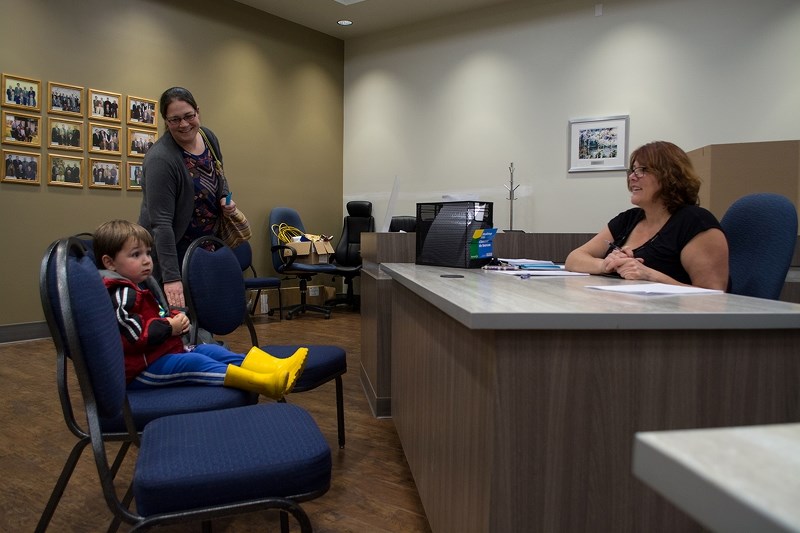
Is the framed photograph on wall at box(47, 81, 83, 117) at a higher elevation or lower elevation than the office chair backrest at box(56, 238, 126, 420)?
higher

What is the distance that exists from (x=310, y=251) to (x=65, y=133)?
94.5 inches

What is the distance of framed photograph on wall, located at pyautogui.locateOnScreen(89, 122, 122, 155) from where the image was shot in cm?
480

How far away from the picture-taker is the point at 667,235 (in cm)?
194

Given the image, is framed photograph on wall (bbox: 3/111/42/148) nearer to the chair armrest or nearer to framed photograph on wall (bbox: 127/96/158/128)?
framed photograph on wall (bbox: 127/96/158/128)

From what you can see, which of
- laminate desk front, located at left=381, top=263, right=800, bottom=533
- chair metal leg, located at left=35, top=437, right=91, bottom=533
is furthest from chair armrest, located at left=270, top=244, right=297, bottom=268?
laminate desk front, located at left=381, top=263, right=800, bottom=533

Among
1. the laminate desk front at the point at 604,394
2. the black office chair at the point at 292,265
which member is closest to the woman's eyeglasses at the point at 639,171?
the laminate desk front at the point at 604,394

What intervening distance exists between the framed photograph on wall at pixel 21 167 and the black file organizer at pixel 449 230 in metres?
3.74

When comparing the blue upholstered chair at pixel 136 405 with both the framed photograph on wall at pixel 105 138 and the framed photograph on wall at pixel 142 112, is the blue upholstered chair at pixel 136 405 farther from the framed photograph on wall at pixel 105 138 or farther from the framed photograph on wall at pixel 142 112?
the framed photograph on wall at pixel 142 112

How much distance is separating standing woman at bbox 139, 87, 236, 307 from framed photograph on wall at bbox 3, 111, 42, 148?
123 inches

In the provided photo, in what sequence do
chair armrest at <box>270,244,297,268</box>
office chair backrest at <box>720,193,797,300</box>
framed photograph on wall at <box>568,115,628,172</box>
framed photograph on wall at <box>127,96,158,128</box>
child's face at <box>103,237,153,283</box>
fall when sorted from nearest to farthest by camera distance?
1. child's face at <box>103,237,153,283</box>
2. office chair backrest at <box>720,193,797,300</box>
3. framed photograph on wall at <box>127,96,158,128</box>
4. framed photograph on wall at <box>568,115,628,172</box>
5. chair armrest at <box>270,244,297,268</box>

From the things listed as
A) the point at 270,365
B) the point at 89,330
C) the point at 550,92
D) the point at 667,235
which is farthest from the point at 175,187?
the point at 550,92

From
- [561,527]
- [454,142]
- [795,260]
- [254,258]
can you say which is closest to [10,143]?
[254,258]

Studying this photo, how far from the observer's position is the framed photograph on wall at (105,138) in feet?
15.7

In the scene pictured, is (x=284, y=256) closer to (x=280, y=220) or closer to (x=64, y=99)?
(x=280, y=220)
